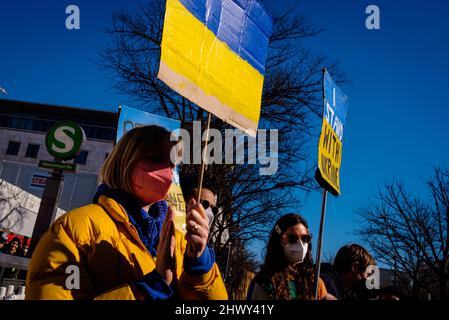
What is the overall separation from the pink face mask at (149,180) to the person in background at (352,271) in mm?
2284

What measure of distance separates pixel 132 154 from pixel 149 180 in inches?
5.6

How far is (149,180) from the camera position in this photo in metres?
1.89

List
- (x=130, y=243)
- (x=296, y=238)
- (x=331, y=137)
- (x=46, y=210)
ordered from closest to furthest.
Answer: (x=130, y=243), (x=296, y=238), (x=331, y=137), (x=46, y=210)

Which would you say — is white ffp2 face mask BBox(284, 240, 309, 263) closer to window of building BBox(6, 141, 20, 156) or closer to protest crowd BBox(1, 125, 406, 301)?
protest crowd BBox(1, 125, 406, 301)

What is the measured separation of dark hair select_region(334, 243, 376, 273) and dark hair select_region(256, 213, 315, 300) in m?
0.97

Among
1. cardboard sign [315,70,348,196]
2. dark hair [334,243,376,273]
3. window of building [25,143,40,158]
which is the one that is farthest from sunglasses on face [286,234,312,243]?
window of building [25,143,40,158]

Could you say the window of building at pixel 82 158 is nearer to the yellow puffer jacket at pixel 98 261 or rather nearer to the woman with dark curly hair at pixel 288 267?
the woman with dark curly hair at pixel 288 267

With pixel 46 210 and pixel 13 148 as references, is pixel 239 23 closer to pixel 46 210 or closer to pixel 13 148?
pixel 46 210

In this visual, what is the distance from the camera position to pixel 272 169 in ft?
43.3

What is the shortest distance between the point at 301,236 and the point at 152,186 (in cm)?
162

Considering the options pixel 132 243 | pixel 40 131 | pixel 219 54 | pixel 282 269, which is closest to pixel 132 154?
pixel 132 243

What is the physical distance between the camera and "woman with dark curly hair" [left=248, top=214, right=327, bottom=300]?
2.90 m
